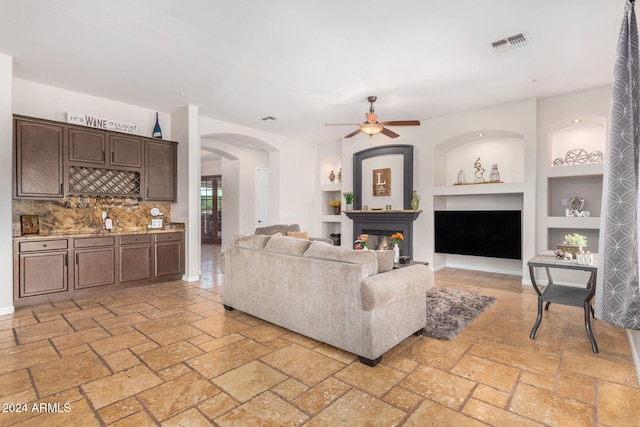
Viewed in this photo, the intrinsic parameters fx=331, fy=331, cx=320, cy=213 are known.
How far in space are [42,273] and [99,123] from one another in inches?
86.5

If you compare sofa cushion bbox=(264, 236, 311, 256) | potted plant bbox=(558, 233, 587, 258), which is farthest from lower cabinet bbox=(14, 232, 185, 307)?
potted plant bbox=(558, 233, 587, 258)

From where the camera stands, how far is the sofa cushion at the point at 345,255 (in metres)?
2.57

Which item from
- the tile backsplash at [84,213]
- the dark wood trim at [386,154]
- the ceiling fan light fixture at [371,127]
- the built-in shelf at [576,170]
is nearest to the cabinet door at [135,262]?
the tile backsplash at [84,213]

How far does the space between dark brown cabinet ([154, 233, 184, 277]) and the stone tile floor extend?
5.22 feet

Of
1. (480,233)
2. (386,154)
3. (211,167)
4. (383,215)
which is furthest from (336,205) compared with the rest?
(211,167)

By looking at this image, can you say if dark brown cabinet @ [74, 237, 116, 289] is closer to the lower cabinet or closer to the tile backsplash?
the lower cabinet

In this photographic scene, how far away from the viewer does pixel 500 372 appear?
2.39 m

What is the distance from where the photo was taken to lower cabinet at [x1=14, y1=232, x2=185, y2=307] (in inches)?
157

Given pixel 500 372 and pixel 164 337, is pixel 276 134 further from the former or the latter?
pixel 500 372

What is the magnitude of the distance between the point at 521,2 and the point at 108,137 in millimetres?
5187

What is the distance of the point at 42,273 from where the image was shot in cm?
409

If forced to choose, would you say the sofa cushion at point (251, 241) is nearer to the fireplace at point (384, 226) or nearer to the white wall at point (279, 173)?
the white wall at point (279, 173)

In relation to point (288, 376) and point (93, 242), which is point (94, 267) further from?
point (288, 376)

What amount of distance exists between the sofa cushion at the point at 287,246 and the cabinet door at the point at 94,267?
2771 millimetres
